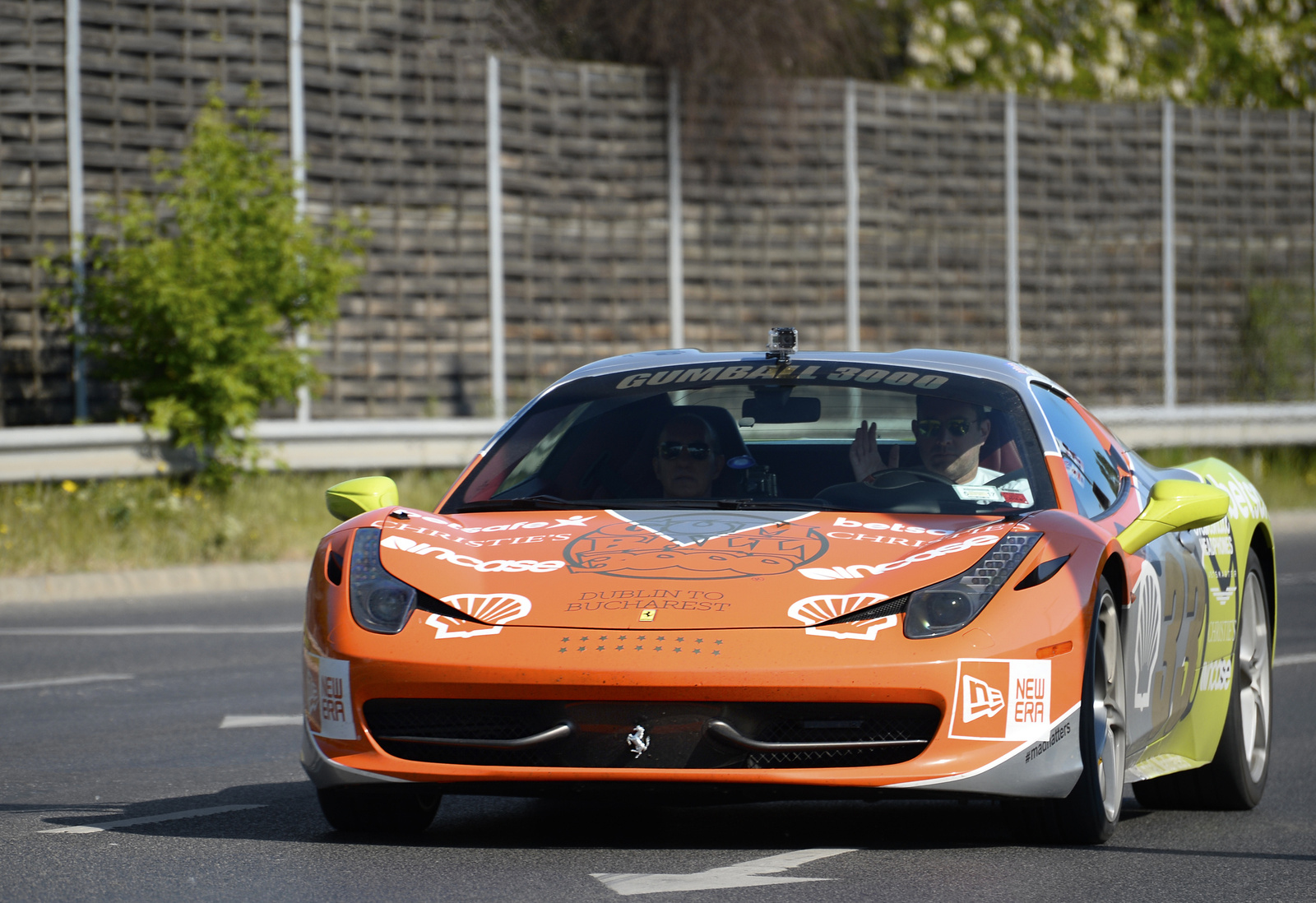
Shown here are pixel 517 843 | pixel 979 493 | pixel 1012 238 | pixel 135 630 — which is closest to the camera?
pixel 517 843

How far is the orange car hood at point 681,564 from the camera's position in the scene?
194 inches

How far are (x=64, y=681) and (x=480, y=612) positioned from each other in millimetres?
4968

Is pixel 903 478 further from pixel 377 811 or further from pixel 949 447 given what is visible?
pixel 377 811

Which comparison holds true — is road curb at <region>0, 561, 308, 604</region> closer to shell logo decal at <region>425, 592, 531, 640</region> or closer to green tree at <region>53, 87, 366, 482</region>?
green tree at <region>53, 87, 366, 482</region>

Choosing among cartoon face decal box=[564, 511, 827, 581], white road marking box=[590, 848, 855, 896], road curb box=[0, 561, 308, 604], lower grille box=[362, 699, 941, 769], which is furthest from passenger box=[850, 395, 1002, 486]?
road curb box=[0, 561, 308, 604]

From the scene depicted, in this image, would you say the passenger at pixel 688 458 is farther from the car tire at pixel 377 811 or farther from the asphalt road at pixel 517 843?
the car tire at pixel 377 811

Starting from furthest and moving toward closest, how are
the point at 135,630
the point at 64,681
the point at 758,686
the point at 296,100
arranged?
1. the point at 296,100
2. the point at 135,630
3. the point at 64,681
4. the point at 758,686

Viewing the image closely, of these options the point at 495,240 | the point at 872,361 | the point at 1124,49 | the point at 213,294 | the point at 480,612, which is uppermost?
the point at 1124,49

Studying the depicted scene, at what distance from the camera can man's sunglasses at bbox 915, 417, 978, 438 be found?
5.91 meters

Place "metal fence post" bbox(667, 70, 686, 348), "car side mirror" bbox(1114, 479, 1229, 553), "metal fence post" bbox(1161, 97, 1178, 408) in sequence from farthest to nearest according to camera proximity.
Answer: "metal fence post" bbox(1161, 97, 1178, 408) → "metal fence post" bbox(667, 70, 686, 348) → "car side mirror" bbox(1114, 479, 1229, 553)

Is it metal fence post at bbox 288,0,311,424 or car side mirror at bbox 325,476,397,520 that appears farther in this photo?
metal fence post at bbox 288,0,311,424

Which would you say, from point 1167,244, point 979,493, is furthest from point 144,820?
point 1167,244

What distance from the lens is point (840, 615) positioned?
490 centimetres

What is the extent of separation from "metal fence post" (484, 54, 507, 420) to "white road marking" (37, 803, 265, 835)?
1226 cm
